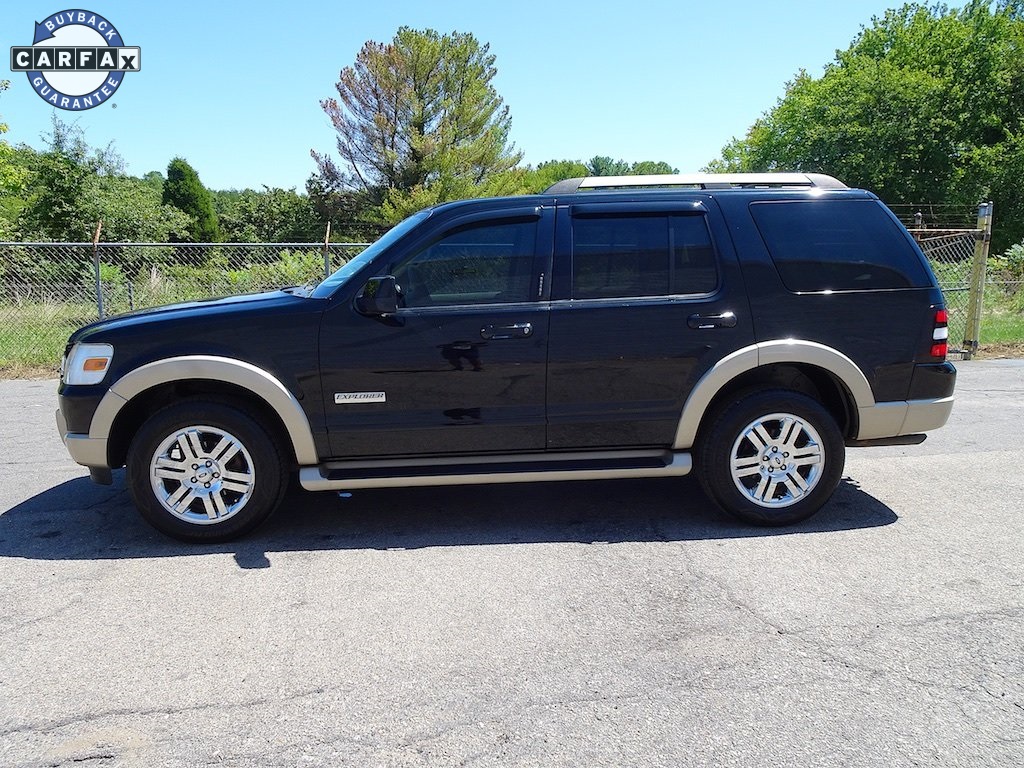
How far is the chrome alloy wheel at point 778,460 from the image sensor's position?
14.6 feet

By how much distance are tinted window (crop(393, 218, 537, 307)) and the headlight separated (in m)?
1.68

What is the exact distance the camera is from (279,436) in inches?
172

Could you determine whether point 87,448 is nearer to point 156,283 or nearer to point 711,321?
point 711,321

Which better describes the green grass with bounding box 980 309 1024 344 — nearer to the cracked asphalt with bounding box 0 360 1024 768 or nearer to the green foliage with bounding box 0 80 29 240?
the cracked asphalt with bounding box 0 360 1024 768

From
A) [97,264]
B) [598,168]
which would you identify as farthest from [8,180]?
[598,168]

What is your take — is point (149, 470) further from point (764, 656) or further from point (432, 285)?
point (764, 656)

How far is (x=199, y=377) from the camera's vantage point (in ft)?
13.7

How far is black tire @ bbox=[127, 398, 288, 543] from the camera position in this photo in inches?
166

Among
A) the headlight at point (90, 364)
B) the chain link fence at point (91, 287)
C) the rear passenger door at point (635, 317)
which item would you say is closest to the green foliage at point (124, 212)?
the chain link fence at point (91, 287)

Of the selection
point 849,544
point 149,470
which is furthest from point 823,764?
point 149,470

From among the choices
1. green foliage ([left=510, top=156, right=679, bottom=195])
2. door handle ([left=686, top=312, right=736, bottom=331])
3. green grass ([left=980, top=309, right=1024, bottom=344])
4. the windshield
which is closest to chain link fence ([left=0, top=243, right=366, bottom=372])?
the windshield

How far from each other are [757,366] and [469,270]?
177 centimetres

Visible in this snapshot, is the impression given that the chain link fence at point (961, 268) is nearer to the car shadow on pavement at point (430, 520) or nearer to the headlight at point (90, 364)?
the car shadow on pavement at point (430, 520)

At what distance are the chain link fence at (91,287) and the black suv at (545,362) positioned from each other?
21.1 feet
